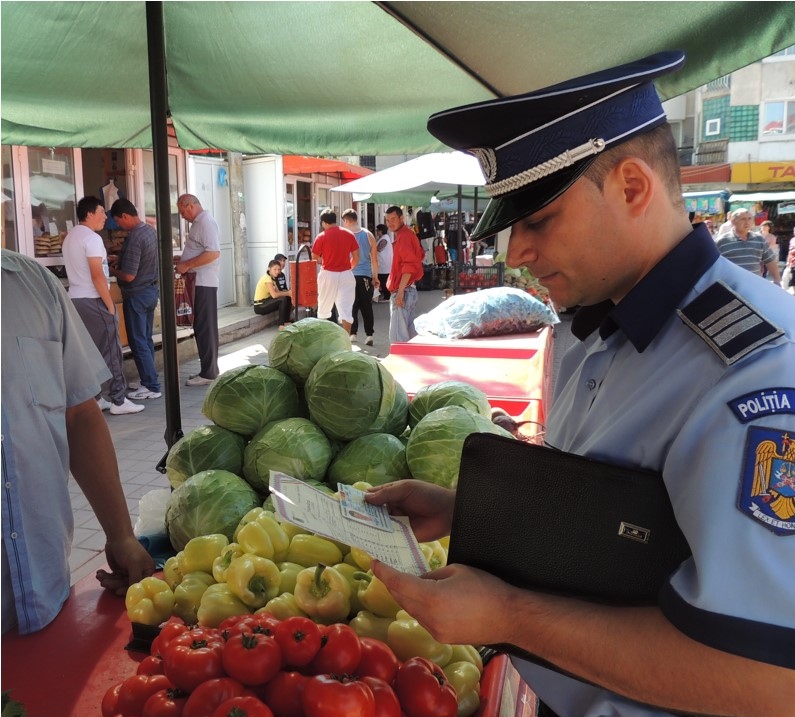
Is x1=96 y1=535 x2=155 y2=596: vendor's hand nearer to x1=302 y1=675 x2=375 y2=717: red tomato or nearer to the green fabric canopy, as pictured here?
x1=302 y1=675 x2=375 y2=717: red tomato

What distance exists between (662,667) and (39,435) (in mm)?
1701

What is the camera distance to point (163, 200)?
3.01 m

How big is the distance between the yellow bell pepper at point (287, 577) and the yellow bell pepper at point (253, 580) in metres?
0.02

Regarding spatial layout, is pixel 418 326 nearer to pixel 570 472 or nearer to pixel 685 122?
pixel 570 472

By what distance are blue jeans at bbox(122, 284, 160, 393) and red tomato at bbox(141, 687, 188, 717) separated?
698 centimetres

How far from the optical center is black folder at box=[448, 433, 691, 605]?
101cm

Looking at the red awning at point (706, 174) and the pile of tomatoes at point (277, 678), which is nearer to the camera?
the pile of tomatoes at point (277, 678)

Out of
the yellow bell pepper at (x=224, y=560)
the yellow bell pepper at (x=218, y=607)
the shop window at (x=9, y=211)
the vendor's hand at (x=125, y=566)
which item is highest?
the shop window at (x=9, y=211)

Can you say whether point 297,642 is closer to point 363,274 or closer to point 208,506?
point 208,506

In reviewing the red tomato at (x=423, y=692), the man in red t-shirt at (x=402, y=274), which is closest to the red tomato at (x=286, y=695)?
the red tomato at (x=423, y=692)

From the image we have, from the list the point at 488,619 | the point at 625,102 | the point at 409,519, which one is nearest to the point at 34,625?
the point at 409,519

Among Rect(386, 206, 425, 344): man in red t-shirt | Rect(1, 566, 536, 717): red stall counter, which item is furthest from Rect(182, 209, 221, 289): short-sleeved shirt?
Rect(1, 566, 536, 717): red stall counter

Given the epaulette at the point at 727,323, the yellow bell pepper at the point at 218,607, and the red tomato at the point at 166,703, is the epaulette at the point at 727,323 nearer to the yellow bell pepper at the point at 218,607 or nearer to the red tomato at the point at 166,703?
the red tomato at the point at 166,703

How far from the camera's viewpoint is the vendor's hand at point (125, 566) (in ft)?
6.79
